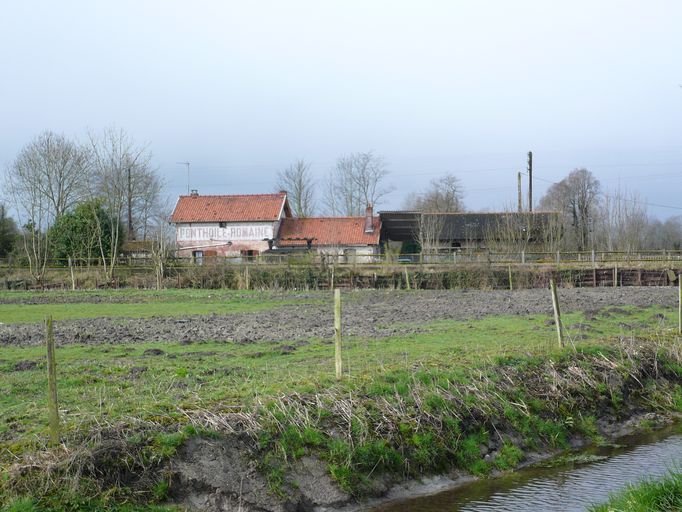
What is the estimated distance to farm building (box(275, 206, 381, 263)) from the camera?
67.8 m

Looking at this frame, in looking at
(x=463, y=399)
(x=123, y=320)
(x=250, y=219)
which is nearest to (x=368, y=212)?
(x=250, y=219)

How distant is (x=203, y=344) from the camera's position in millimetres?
18953

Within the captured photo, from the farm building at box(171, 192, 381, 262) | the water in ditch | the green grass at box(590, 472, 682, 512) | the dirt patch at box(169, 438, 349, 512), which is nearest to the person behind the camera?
the green grass at box(590, 472, 682, 512)

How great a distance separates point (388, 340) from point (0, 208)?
58564mm

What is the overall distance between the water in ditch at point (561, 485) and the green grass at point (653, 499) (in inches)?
45.4

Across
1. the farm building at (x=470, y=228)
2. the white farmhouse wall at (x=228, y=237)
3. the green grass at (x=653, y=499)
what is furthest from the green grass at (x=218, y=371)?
the white farmhouse wall at (x=228, y=237)

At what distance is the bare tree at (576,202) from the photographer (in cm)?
7113

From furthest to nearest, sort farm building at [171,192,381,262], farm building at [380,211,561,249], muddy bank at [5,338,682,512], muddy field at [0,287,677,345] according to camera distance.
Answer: farm building at [171,192,381,262] < farm building at [380,211,561,249] < muddy field at [0,287,677,345] < muddy bank at [5,338,682,512]

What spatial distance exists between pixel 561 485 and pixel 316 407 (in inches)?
145

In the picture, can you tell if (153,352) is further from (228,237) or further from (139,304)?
(228,237)

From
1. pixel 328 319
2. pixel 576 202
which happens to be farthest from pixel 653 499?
pixel 576 202

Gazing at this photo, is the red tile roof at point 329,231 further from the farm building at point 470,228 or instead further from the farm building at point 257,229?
the farm building at point 470,228

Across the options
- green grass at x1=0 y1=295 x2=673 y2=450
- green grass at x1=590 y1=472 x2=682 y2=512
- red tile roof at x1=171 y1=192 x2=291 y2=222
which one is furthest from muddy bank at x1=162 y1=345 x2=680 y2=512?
red tile roof at x1=171 y1=192 x2=291 y2=222

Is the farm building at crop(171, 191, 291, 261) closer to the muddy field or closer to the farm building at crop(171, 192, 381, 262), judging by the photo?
the farm building at crop(171, 192, 381, 262)
